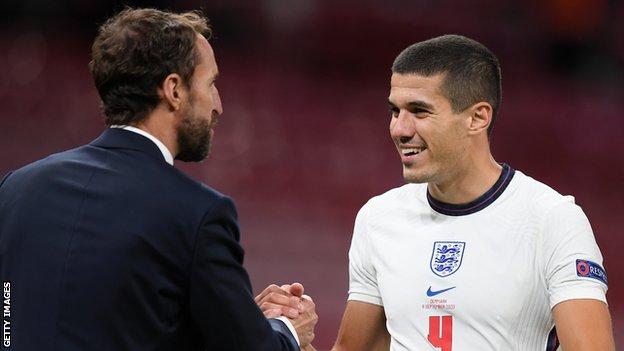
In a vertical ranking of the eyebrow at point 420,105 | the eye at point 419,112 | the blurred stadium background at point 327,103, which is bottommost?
the blurred stadium background at point 327,103

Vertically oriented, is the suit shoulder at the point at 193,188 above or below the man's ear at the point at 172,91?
below

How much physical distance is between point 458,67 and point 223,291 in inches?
43.8

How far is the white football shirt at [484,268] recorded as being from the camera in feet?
10.5

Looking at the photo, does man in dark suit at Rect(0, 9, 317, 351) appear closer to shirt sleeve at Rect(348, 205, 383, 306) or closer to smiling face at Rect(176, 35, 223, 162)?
smiling face at Rect(176, 35, 223, 162)

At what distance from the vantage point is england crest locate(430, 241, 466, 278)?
338 centimetres

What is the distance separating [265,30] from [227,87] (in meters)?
0.90

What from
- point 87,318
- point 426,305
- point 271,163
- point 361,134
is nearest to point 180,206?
point 87,318

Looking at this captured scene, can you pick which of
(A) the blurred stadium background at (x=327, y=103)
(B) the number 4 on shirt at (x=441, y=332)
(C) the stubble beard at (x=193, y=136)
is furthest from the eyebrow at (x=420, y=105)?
(A) the blurred stadium background at (x=327, y=103)

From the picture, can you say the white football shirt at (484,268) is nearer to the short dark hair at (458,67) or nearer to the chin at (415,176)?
the chin at (415,176)

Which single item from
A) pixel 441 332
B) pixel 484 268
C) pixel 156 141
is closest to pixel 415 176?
pixel 484 268

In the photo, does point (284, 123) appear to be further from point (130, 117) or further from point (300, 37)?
point (130, 117)

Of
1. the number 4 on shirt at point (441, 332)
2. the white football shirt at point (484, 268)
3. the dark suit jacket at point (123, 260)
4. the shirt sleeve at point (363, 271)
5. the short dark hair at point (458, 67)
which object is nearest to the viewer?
the dark suit jacket at point (123, 260)

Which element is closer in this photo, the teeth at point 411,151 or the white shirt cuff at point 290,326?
the white shirt cuff at point 290,326

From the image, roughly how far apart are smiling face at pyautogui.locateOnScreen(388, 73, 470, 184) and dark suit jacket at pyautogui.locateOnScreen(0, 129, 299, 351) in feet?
2.54
